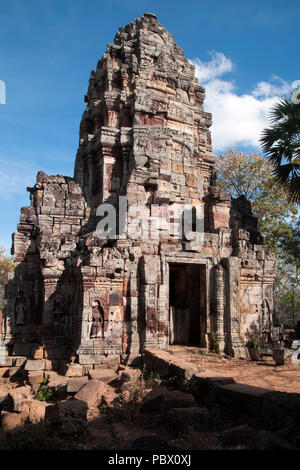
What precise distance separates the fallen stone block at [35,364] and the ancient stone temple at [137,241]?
311mm

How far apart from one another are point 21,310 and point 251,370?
714cm

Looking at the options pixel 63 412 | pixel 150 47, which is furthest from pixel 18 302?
pixel 150 47

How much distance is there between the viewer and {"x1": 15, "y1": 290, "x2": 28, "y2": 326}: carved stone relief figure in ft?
40.0

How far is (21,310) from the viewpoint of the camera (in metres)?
12.3

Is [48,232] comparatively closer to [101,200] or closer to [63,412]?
[101,200]

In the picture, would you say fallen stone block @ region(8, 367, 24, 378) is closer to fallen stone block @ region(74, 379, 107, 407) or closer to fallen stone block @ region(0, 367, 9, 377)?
fallen stone block @ region(0, 367, 9, 377)

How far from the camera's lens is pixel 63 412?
242 inches

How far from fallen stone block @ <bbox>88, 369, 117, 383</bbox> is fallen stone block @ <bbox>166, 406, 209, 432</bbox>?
320cm

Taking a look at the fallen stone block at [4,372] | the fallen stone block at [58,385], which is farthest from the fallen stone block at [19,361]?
the fallen stone block at [58,385]

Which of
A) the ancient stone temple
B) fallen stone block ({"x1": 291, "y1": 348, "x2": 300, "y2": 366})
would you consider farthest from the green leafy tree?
fallen stone block ({"x1": 291, "y1": 348, "x2": 300, "y2": 366})

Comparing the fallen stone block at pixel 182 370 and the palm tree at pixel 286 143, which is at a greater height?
the palm tree at pixel 286 143

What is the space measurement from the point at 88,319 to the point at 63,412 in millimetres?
3922

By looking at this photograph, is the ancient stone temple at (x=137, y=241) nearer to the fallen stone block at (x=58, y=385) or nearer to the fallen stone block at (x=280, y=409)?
the fallen stone block at (x=58, y=385)

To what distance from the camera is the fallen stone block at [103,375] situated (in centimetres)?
873
